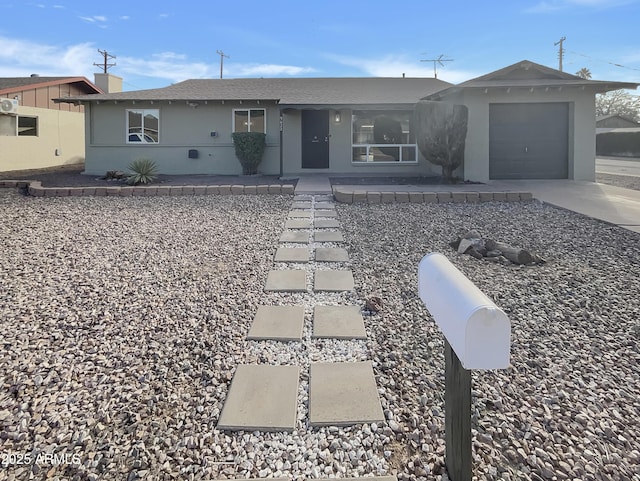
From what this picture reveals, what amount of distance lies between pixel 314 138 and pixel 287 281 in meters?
11.2

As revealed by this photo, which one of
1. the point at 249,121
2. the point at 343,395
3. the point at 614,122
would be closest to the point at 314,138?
the point at 249,121

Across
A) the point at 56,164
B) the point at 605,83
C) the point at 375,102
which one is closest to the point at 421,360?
the point at 605,83

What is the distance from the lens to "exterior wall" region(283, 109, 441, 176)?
1462 cm

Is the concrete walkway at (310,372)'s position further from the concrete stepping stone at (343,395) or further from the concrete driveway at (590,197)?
A: the concrete driveway at (590,197)

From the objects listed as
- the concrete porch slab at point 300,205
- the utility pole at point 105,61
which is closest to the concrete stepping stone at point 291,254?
the concrete porch slab at point 300,205

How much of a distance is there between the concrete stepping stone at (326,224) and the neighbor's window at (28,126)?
54.7ft

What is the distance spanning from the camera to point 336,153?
1481 cm

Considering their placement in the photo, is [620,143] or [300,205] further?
[620,143]

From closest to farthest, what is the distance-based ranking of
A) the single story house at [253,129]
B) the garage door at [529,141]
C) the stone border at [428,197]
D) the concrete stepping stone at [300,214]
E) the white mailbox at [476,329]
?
the white mailbox at [476,329] < the concrete stepping stone at [300,214] < the stone border at [428,197] < the garage door at [529,141] < the single story house at [253,129]

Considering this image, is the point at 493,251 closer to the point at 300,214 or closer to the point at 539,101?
the point at 300,214

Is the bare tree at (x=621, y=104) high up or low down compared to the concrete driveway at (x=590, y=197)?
up

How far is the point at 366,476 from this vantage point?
1752 mm

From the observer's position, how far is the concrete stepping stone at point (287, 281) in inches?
156

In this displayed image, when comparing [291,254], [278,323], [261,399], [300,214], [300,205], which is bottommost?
[261,399]
